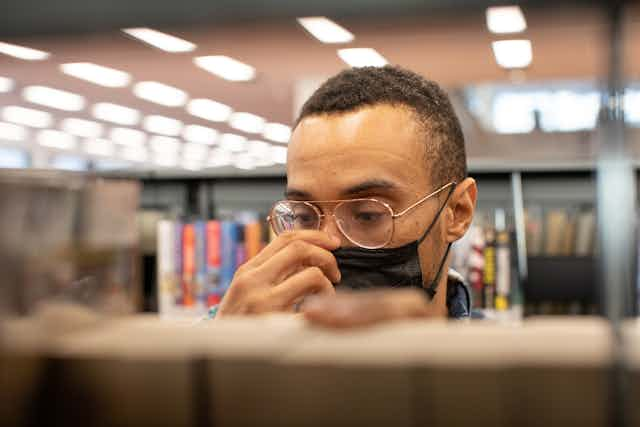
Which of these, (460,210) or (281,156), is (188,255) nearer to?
(281,156)

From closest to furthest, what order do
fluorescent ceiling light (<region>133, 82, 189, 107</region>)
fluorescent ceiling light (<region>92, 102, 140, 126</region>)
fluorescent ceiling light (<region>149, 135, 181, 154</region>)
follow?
fluorescent ceiling light (<region>133, 82, 189, 107</region>)
fluorescent ceiling light (<region>92, 102, 140, 126</region>)
fluorescent ceiling light (<region>149, 135, 181, 154</region>)

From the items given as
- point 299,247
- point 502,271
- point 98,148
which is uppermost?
point 98,148

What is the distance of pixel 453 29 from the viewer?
0.32m

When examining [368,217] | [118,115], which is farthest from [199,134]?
[368,217]

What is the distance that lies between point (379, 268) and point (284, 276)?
0.22m

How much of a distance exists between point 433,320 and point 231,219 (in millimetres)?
2271

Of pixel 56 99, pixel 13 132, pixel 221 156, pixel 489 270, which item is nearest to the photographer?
pixel 489 270

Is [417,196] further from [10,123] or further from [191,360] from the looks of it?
[10,123]

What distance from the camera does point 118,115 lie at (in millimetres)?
7027

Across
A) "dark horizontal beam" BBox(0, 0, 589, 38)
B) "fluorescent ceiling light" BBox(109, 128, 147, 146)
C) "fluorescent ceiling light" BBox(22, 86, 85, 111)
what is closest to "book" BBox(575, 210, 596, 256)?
"dark horizontal beam" BBox(0, 0, 589, 38)

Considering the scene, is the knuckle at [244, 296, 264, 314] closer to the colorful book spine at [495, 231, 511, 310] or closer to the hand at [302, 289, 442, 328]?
the hand at [302, 289, 442, 328]

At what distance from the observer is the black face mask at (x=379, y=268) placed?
116 cm

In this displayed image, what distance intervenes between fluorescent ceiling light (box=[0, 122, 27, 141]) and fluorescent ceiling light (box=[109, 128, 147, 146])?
0.94m

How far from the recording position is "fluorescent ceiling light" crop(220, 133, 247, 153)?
26.4ft
